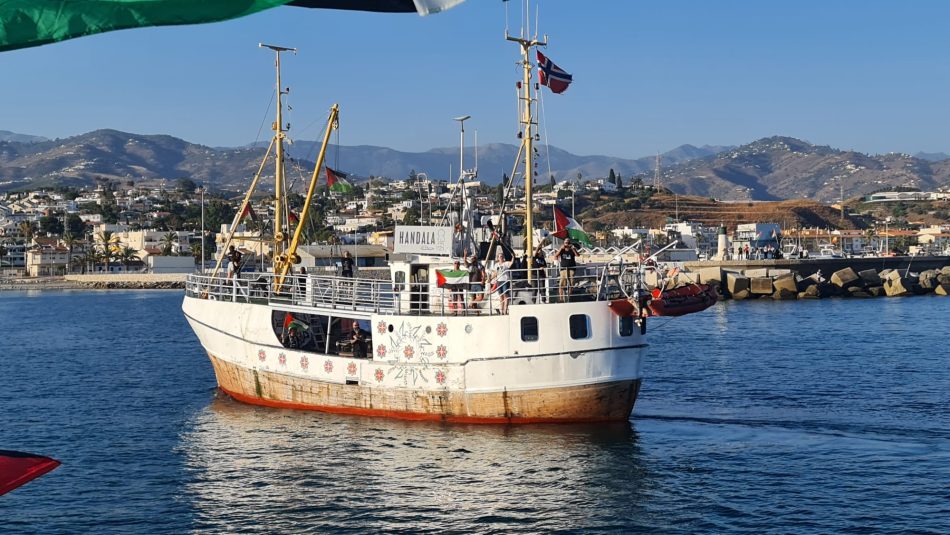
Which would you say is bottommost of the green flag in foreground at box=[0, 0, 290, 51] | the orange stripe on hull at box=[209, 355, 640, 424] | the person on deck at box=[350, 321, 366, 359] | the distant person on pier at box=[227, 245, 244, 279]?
the orange stripe on hull at box=[209, 355, 640, 424]

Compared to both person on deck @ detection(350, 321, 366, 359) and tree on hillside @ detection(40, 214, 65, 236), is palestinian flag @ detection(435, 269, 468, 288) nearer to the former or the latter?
person on deck @ detection(350, 321, 366, 359)

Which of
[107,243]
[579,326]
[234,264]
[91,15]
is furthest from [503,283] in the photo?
[107,243]

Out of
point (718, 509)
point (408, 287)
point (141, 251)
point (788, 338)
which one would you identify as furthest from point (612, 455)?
point (141, 251)

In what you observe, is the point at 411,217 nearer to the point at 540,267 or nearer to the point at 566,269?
the point at 540,267

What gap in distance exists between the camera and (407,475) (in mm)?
21141

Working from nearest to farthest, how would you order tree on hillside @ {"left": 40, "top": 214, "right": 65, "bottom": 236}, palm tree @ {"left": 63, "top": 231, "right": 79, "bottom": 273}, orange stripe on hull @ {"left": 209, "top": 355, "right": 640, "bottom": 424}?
orange stripe on hull @ {"left": 209, "top": 355, "right": 640, "bottom": 424} → palm tree @ {"left": 63, "top": 231, "right": 79, "bottom": 273} → tree on hillside @ {"left": 40, "top": 214, "right": 65, "bottom": 236}

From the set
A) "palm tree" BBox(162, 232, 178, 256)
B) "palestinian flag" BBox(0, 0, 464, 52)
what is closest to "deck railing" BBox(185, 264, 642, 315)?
"palestinian flag" BBox(0, 0, 464, 52)

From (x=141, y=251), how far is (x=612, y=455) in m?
148

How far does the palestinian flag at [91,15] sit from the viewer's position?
16.2 ft

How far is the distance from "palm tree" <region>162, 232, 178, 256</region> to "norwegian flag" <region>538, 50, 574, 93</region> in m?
133

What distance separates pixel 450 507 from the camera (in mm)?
18922

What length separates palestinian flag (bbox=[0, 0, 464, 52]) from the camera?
4941 millimetres

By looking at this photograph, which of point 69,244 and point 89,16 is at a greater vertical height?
point 69,244

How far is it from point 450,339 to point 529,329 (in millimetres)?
2086
